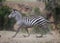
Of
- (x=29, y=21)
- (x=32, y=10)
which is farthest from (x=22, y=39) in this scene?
(x=32, y=10)

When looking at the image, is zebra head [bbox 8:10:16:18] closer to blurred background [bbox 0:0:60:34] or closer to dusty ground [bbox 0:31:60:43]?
blurred background [bbox 0:0:60:34]

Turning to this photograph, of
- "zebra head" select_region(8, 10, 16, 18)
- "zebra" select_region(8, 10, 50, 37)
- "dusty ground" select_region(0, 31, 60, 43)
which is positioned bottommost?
"dusty ground" select_region(0, 31, 60, 43)

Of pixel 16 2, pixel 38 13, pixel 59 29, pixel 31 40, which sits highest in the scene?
pixel 16 2

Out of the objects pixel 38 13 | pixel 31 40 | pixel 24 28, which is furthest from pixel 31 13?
pixel 31 40

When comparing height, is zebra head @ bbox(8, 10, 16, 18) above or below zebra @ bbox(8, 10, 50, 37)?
above

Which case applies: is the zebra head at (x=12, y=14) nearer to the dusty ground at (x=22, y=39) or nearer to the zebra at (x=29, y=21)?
the zebra at (x=29, y=21)

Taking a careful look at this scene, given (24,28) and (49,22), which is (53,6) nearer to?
(49,22)

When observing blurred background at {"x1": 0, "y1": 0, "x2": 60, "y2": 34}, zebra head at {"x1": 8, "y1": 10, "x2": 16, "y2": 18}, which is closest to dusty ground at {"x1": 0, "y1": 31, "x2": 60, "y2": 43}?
blurred background at {"x1": 0, "y1": 0, "x2": 60, "y2": 34}

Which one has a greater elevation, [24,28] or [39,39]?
[24,28]

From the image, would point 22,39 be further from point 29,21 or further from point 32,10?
point 32,10

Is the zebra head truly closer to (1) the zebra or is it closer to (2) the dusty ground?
(1) the zebra

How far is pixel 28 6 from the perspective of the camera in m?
1.73

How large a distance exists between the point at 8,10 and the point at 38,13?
0.34 m

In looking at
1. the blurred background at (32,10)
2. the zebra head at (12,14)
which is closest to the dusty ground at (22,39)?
the blurred background at (32,10)
